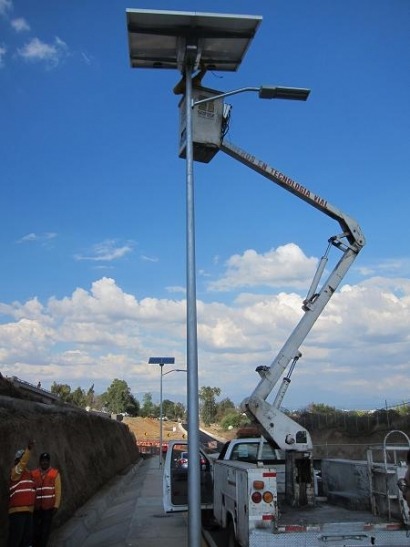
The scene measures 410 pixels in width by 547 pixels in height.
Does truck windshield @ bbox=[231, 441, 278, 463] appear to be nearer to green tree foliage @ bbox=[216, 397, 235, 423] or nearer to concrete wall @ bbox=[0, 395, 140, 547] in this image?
concrete wall @ bbox=[0, 395, 140, 547]

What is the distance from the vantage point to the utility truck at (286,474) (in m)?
6.96

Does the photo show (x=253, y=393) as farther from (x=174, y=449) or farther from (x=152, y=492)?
(x=152, y=492)

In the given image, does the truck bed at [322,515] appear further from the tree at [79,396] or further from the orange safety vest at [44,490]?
the tree at [79,396]

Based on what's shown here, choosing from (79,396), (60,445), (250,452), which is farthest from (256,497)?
(79,396)

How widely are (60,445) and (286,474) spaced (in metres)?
8.12

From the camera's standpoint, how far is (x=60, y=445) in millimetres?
15508

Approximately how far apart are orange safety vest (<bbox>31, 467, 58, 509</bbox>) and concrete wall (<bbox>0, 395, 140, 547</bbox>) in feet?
2.55

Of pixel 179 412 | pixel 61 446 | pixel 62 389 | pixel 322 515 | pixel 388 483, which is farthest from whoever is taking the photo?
pixel 179 412

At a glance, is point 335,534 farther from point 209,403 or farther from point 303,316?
point 209,403

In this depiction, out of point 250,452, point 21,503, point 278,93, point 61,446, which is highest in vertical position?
point 278,93

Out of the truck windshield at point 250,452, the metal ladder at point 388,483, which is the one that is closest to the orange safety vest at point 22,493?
the truck windshield at point 250,452

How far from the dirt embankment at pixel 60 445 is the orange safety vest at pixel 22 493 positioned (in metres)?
1.08

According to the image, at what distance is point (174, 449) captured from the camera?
41.8 feet

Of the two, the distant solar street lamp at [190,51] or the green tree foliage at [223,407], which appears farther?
the green tree foliage at [223,407]
